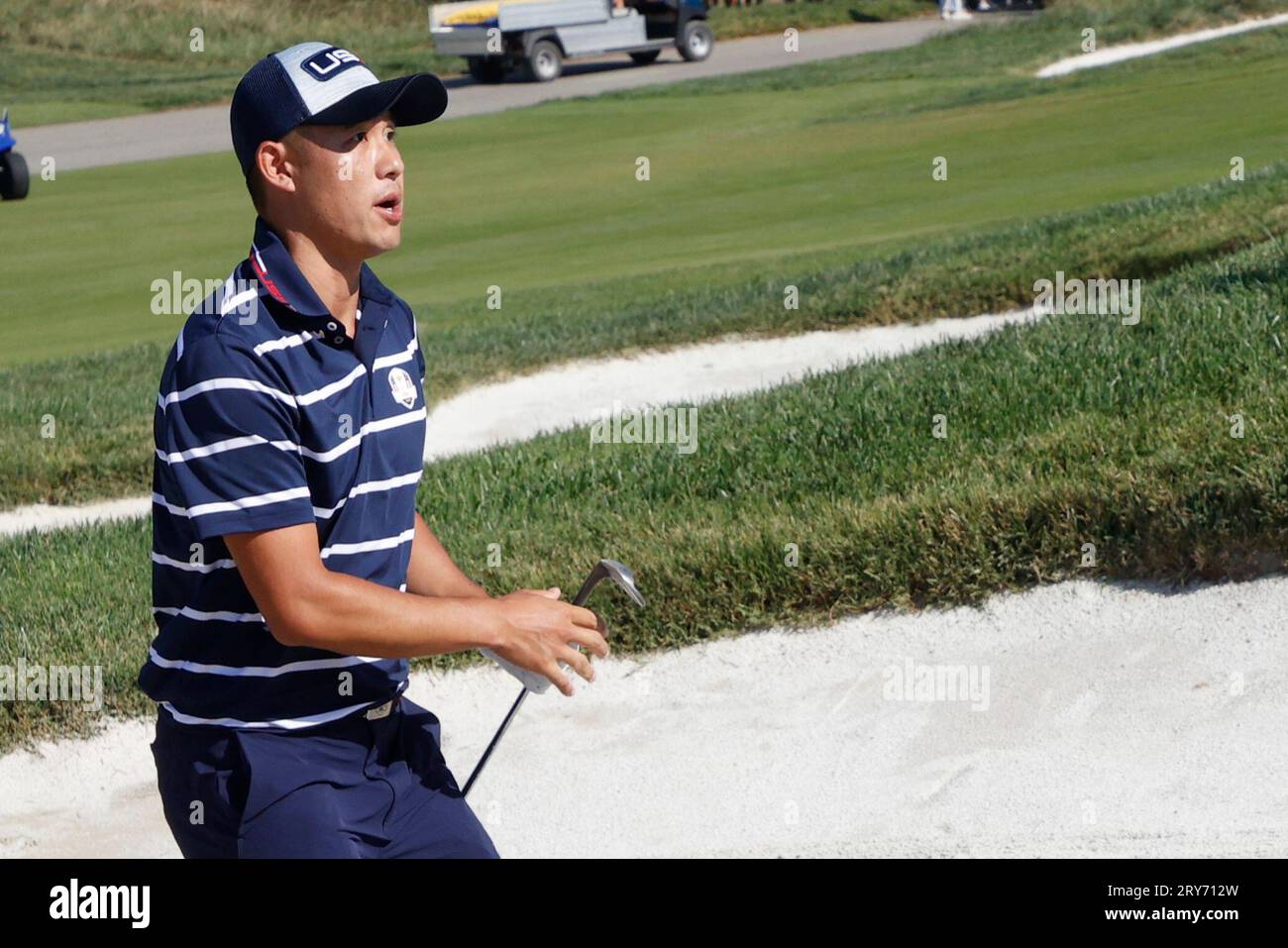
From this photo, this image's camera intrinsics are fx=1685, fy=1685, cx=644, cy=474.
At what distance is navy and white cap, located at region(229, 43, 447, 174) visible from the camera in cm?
300

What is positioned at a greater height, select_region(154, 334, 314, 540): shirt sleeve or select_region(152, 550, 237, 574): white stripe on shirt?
select_region(154, 334, 314, 540): shirt sleeve

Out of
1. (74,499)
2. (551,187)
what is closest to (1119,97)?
(551,187)

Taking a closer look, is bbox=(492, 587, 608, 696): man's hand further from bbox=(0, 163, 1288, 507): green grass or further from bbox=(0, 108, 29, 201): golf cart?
bbox=(0, 108, 29, 201): golf cart

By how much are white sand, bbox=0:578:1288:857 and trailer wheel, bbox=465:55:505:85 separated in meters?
32.8

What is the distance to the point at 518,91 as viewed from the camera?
35125mm

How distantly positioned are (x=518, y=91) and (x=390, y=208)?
A: 3296 cm

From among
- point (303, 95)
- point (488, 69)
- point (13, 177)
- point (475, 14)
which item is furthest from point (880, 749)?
point (488, 69)

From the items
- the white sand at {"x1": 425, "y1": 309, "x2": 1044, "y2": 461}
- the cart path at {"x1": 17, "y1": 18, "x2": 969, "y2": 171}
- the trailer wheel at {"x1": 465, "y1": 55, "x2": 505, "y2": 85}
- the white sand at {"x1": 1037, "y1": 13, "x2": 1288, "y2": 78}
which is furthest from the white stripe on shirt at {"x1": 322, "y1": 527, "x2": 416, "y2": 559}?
the trailer wheel at {"x1": 465, "y1": 55, "x2": 505, "y2": 85}

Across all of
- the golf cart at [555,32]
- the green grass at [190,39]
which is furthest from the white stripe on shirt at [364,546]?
the green grass at [190,39]

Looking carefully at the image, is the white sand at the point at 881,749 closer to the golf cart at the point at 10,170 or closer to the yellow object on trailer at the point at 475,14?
the golf cart at the point at 10,170

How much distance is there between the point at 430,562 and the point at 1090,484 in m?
3.11

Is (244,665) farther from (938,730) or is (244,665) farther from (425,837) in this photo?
(938,730)

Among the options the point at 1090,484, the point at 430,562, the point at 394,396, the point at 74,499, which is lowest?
the point at 74,499
